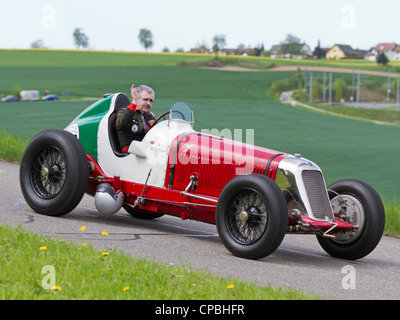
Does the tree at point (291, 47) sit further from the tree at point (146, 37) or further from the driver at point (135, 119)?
the driver at point (135, 119)

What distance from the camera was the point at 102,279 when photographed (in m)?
5.75

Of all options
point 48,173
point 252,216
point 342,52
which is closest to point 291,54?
point 342,52

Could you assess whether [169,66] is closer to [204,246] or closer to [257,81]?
[257,81]

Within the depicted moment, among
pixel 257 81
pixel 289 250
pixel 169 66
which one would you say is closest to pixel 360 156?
pixel 289 250

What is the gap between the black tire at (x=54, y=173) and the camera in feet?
28.8

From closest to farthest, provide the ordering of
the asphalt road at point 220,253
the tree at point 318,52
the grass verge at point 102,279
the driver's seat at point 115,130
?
the grass verge at point 102,279 → the asphalt road at point 220,253 → the driver's seat at point 115,130 → the tree at point 318,52

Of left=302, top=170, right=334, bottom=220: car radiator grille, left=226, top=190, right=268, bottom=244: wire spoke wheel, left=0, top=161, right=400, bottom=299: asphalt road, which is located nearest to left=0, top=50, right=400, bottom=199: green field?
left=0, top=161, right=400, bottom=299: asphalt road

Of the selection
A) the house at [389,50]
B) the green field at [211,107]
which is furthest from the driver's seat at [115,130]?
the house at [389,50]

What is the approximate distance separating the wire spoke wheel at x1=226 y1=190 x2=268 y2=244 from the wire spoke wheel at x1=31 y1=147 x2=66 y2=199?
8.13ft

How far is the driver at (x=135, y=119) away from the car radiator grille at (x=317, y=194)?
2386 millimetres

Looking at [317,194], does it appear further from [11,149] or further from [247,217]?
[11,149]

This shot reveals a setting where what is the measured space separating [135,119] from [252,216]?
244 centimetres

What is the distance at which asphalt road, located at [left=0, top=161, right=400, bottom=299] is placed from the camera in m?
6.62

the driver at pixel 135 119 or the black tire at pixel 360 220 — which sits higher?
the driver at pixel 135 119
